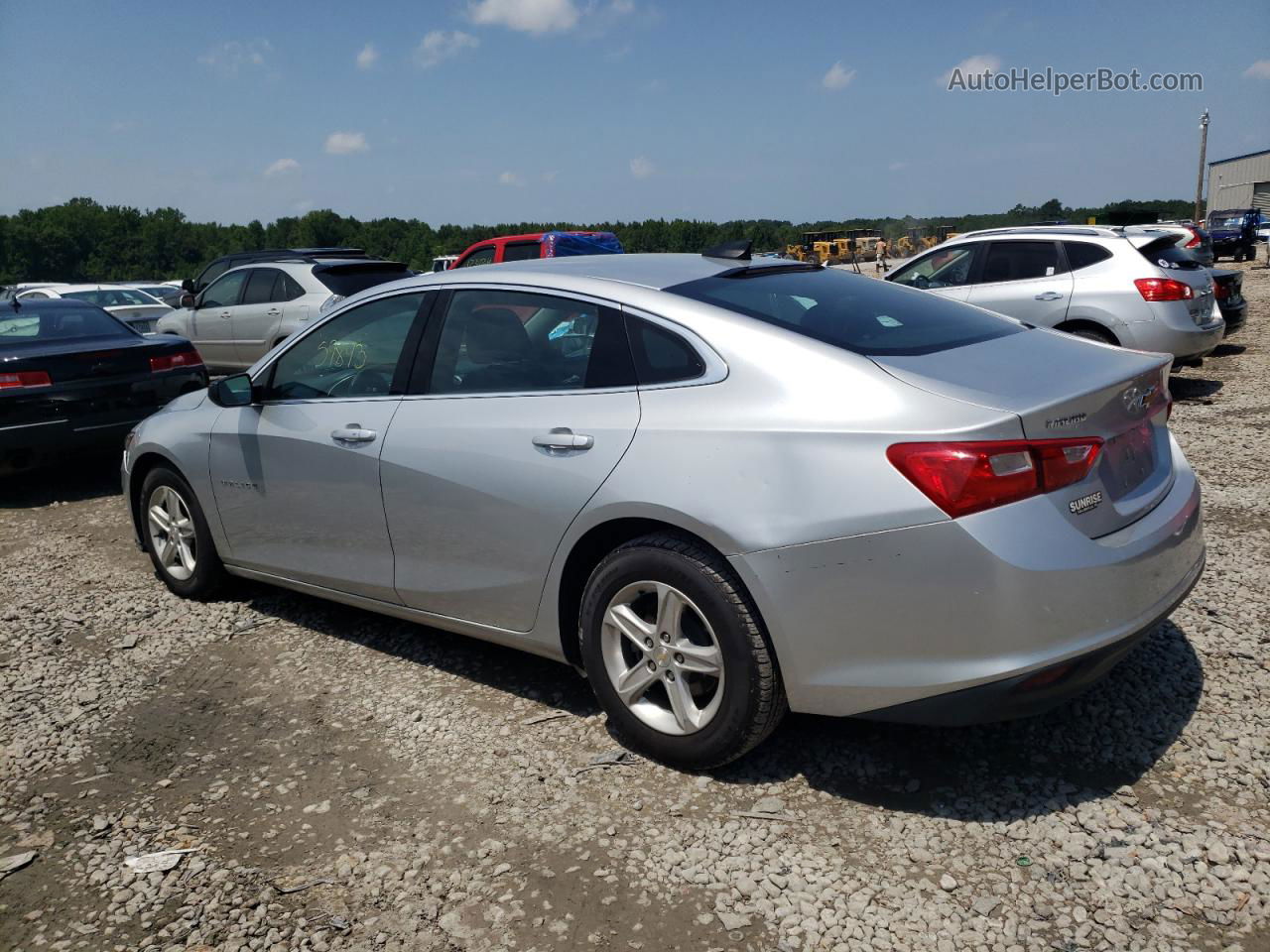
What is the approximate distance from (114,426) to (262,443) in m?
3.86

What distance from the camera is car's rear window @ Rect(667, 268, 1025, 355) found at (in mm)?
3176

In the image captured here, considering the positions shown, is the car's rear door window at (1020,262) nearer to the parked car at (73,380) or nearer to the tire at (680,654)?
the parked car at (73,380)

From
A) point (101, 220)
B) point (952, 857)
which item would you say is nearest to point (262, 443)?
point (952, 857)

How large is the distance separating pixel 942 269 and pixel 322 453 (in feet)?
25.8

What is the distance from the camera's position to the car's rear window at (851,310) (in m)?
3.18

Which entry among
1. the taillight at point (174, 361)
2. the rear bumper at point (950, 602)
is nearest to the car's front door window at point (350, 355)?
the rear bumper at point (950, 602)

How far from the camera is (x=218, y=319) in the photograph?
497 inches

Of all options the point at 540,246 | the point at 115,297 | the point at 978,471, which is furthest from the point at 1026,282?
the point at 115,297

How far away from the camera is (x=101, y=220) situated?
75.8 meters

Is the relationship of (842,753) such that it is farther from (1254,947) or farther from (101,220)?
(101,220)

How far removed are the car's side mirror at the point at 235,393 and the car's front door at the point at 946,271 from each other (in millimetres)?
6999

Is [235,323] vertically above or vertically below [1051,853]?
above

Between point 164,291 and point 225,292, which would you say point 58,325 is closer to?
point 225,292

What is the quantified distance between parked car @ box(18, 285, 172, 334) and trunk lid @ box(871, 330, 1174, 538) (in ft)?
57.0
